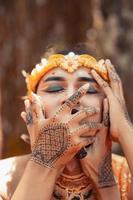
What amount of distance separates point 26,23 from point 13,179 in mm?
3826

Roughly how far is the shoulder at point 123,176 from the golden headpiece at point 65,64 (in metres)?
0.50

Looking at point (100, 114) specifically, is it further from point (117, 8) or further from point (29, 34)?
point (117, 8)

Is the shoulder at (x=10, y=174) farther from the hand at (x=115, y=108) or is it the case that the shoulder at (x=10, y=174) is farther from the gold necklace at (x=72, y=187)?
the hand at (x=115, y=108)

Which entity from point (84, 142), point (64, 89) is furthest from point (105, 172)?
point (64, 89)

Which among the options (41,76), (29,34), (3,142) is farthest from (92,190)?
(29,34)

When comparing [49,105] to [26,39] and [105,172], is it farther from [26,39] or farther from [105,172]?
[26,39]

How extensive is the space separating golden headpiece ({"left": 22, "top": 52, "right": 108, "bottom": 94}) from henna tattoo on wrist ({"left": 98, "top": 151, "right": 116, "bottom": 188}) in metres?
0.41

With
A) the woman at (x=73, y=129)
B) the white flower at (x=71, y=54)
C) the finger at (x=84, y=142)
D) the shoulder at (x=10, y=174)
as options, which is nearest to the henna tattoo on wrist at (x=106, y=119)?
the woman at (x=73, y=129)

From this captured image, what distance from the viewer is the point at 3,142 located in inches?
259

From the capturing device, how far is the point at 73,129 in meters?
3.30

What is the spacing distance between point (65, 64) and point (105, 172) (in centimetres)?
55

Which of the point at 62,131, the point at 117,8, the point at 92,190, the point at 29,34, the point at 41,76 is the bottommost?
the point at 92,190

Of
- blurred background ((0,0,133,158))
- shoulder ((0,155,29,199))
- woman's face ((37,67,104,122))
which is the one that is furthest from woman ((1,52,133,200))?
blurred background ((0,0,133,158))

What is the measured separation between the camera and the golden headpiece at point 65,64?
3525 millimetres
